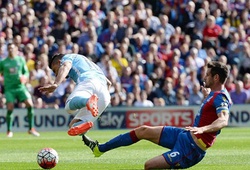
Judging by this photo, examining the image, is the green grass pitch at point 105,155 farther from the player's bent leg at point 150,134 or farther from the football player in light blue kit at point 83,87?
the player's bent leg at point 150,134

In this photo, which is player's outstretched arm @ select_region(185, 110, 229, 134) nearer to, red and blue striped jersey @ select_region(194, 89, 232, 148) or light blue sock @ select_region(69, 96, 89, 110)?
red and blue striped jersey @ select_region(194, 89, 232, 148)

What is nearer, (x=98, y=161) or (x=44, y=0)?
(x=98, y=161)

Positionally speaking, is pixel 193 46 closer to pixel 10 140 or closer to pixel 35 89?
pixel 35 89

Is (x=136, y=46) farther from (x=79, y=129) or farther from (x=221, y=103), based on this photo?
(x=221, y=103)

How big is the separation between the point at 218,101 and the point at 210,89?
2.18 ft

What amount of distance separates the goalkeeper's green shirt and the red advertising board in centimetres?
404

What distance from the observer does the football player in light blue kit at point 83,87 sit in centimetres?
1145

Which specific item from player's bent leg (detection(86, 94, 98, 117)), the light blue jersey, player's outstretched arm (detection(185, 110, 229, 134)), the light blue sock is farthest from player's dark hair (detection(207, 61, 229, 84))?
the light blue jersey

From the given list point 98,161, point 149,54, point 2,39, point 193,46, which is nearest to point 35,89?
point 2,39

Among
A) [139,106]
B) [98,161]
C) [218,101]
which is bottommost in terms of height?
[139,106]

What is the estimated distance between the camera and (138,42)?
23.6 m

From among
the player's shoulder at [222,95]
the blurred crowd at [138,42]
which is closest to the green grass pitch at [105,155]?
the player's shoulder at [222,95]

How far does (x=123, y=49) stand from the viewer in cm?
2327

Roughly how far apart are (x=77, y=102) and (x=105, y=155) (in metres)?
2.14
